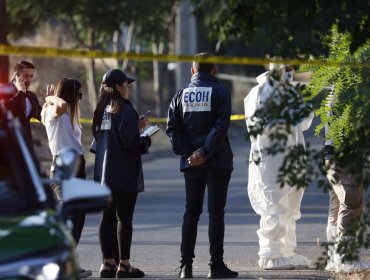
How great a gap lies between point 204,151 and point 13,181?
155 inches

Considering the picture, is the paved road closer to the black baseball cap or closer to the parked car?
the black baseball cap

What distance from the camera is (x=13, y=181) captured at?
6.08 m

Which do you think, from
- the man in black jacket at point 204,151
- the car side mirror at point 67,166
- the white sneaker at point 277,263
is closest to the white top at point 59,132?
the man in black jacket at point 204,151

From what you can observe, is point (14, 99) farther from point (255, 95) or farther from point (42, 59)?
point (42, 59)

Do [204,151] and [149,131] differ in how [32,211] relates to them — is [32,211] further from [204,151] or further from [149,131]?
[149,131]

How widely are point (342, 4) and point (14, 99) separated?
168 inches

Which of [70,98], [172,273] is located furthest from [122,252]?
[70,98]

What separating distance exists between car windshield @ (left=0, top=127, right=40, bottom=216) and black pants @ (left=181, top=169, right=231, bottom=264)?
3.93 m

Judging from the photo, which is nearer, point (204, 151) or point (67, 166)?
point (67, 166)

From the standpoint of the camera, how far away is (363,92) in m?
7.92

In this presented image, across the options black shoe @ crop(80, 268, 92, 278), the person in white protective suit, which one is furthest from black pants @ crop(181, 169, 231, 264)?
black shoe @ crop(80, 268, 92, 278)

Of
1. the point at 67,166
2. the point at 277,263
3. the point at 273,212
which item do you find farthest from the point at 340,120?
the point at 67,166

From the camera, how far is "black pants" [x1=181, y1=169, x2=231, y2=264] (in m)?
9.99

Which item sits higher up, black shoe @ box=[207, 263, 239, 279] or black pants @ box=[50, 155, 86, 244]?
black pants @ box=[50, 155, 86, 244]
